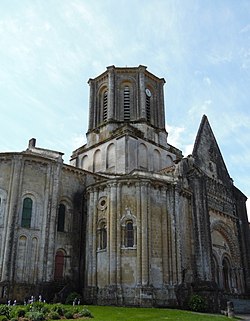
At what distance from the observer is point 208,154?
120ft

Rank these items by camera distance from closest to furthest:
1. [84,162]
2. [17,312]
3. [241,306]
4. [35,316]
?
[35,316] < [17,312] < [241,306] < [84,162]

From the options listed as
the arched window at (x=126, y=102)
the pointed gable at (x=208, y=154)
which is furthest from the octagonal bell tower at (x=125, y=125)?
the pointed gable at (x=208, y=154)

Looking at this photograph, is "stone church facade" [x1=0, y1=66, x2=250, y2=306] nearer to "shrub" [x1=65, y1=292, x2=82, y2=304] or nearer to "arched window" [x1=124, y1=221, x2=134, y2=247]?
"arched window" [x1=124, y1=221, x2=134, y2=247]

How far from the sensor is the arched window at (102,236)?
26266 mm

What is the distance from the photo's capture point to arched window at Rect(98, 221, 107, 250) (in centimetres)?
2627

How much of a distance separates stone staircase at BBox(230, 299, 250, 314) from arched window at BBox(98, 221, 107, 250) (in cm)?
1170

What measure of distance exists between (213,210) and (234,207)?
483 centimetres

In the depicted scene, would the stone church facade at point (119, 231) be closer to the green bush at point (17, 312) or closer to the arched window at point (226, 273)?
the arched window at point (226, 273)

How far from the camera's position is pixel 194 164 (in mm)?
31766

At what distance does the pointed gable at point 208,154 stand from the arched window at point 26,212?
15608 mm

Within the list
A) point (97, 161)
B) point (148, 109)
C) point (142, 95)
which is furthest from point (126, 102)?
point (97, 161)

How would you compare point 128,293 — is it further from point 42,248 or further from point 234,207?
point 234,207

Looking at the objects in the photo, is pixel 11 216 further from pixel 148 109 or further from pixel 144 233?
pixel 148 109

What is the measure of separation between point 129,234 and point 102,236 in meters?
2.21
